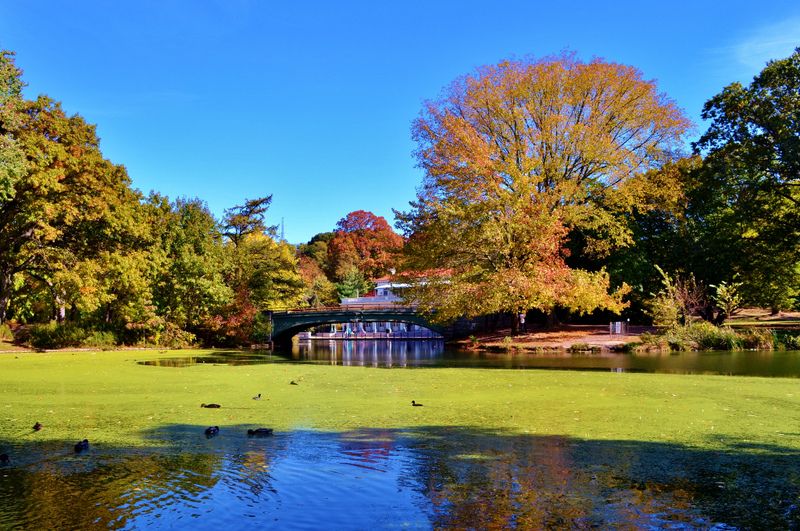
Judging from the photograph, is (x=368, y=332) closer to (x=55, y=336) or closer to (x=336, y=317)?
(x=336, y=317)

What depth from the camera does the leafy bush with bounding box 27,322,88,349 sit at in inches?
1435

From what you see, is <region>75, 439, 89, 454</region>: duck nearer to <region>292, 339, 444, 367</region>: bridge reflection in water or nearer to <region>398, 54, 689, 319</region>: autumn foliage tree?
<region>292, 339, 444, 367</region>: bridge reflection in water

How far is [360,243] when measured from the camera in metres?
104

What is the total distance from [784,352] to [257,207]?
137ft

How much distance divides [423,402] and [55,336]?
30.9 m

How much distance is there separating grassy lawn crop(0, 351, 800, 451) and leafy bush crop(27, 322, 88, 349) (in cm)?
1836

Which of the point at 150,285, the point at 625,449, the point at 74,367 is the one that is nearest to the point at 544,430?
the point at 625,449

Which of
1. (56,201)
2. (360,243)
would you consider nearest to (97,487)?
(56,201)

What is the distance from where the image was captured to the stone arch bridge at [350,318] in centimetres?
4819

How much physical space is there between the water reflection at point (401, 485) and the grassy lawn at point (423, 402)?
1.11 metres

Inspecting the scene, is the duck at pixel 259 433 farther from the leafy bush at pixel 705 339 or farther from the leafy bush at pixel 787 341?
the leafy bush at pixel 787 341

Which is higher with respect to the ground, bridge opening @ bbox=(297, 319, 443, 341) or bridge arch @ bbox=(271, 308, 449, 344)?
bridge arch @ bbox=(271, 308, 449, 344)

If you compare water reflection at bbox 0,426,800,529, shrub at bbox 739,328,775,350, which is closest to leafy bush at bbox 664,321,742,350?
shrub at bbox 739,328,775,350

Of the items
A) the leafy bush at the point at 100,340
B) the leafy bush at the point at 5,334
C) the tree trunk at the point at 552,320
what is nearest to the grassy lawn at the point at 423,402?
the leafy bush at the point at 5,334
